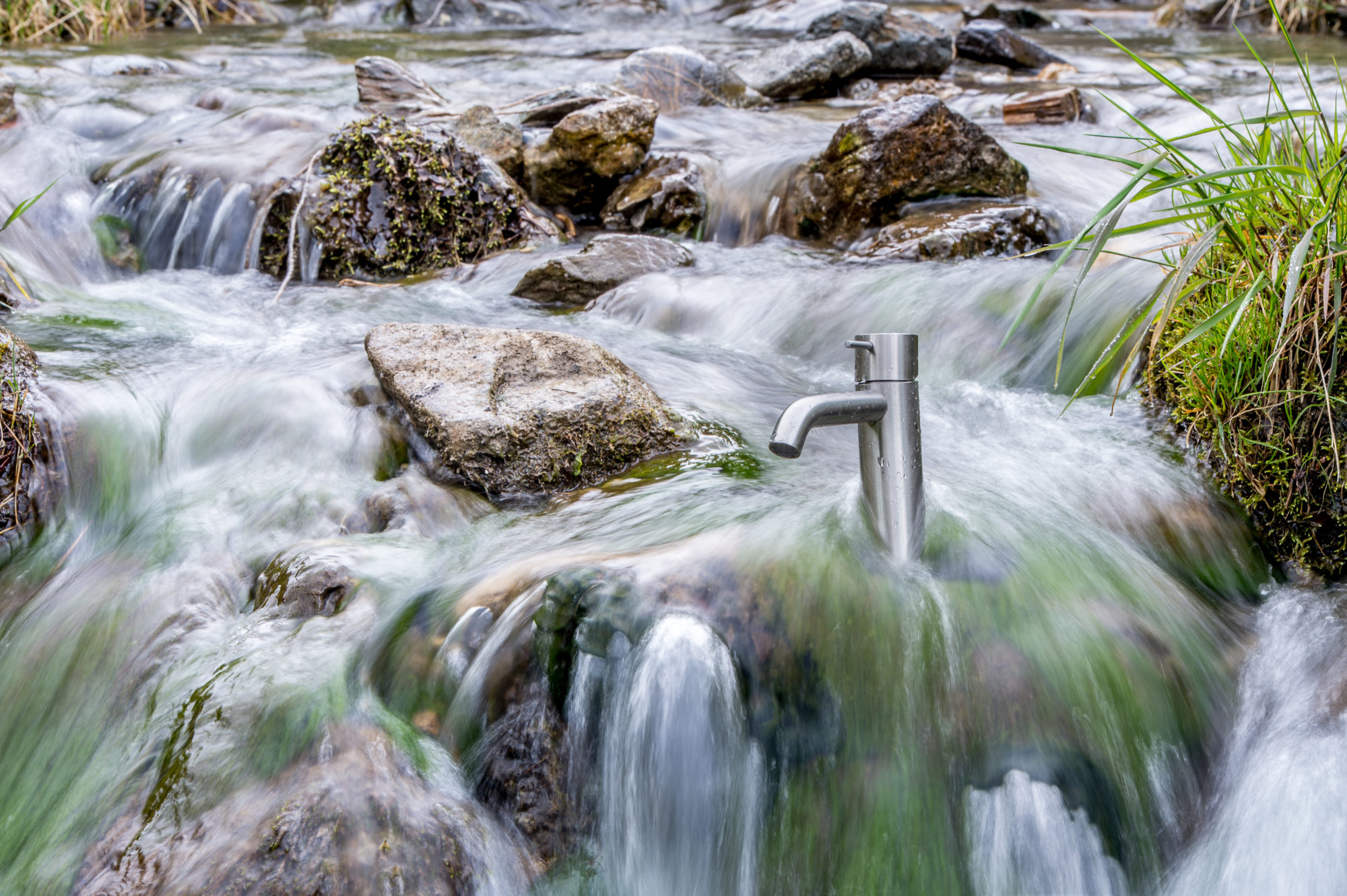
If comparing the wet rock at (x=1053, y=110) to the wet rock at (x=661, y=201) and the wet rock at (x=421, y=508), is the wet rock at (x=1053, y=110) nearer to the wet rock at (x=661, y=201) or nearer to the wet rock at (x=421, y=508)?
the wet rock at (x=661, y=201)

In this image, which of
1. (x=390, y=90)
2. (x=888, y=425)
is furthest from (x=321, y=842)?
(x=390, y=90)

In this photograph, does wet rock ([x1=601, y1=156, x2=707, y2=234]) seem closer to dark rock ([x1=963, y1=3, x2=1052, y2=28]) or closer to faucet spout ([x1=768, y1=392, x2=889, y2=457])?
faucet spout ([x1=768, y1=392, x2=889, y2=457])

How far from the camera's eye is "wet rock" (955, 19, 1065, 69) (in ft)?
31.4

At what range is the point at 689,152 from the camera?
251 inches

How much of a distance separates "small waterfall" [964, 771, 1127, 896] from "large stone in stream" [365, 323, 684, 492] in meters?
1.46

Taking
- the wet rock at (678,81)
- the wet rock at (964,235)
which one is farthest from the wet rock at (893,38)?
the wet rock at (964,235)

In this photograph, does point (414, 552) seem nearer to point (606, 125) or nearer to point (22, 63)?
point (606, 125)

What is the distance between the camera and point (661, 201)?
5.71 metres

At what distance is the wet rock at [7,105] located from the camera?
21.0 ft

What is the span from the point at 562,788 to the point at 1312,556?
1.94 meters

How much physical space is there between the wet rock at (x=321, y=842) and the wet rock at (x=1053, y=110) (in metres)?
7.14

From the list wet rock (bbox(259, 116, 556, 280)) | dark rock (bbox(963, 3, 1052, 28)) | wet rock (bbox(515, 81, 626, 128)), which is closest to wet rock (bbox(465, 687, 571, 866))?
wet rock (bbox(259, 116, 556, 280))

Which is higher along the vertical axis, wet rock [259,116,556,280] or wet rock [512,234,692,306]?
wet rock [259,116,556,280]

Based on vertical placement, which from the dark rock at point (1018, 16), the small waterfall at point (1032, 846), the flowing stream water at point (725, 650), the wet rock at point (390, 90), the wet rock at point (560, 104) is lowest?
the small waterfall at point (1032, 846)
